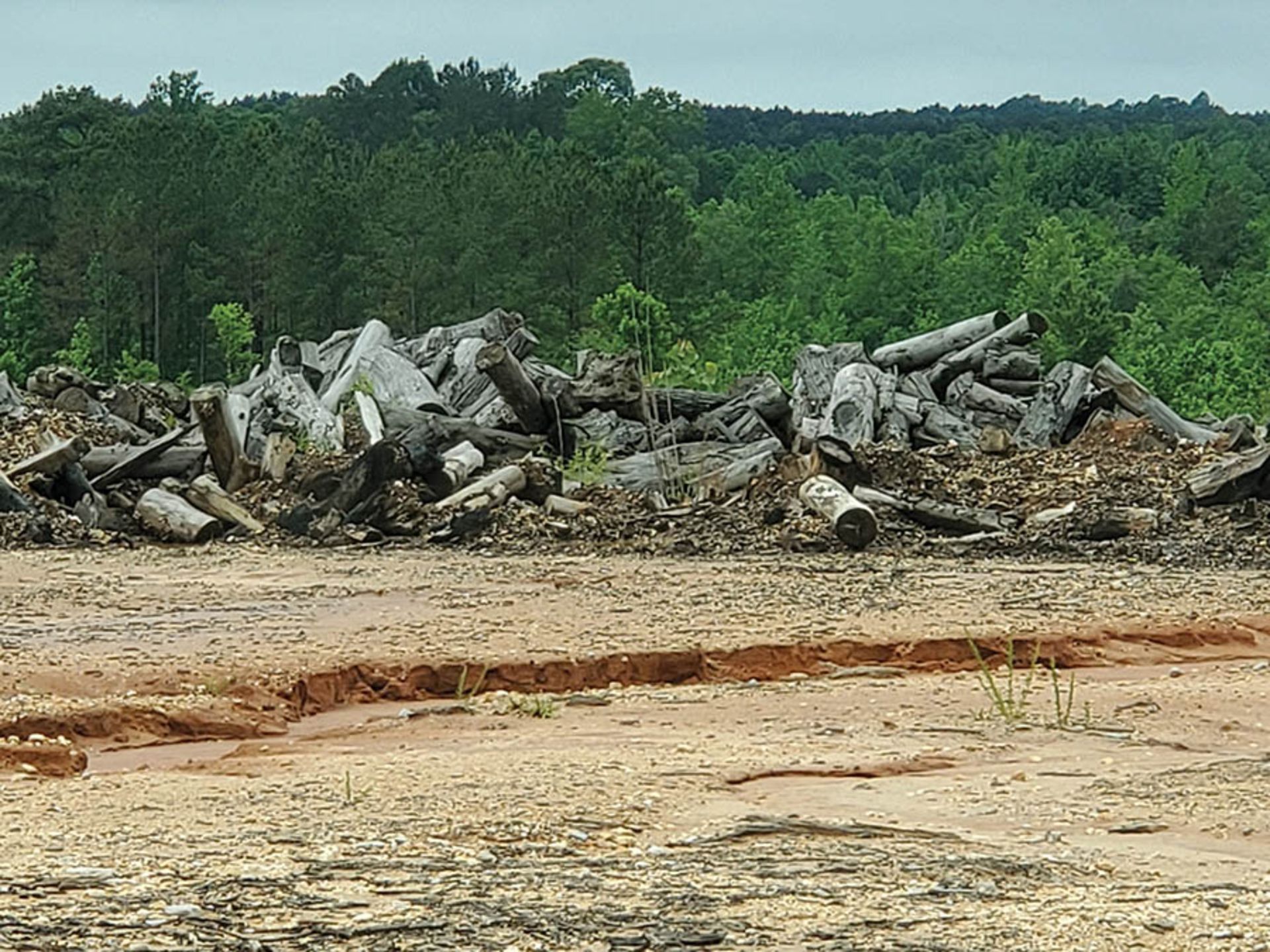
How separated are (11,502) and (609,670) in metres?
7.69

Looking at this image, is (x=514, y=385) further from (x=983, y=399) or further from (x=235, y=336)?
(x=235, y=336)

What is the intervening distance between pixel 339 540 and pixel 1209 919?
1155cm

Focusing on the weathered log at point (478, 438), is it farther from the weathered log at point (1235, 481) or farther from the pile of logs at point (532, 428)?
the weathered log at point (1235, 481)

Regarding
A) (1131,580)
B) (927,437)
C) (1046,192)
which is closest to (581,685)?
(1131,580)

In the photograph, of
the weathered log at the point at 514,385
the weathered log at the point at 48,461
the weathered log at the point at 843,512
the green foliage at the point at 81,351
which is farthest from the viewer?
the green foliage at the point at 81,351

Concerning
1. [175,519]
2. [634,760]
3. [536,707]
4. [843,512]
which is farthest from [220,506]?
[634,760]

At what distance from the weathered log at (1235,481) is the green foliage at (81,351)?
35.9 metres

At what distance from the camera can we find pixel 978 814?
20.1ft

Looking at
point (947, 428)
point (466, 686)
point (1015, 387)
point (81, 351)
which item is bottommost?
point (466, 686)

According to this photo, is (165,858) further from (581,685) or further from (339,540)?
(339,540)

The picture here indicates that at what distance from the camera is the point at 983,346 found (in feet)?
67.9

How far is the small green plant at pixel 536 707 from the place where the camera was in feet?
28.6

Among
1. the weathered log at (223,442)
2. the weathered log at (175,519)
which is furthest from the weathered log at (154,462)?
the weathered log at (175,519)

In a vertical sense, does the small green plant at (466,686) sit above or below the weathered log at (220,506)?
below
